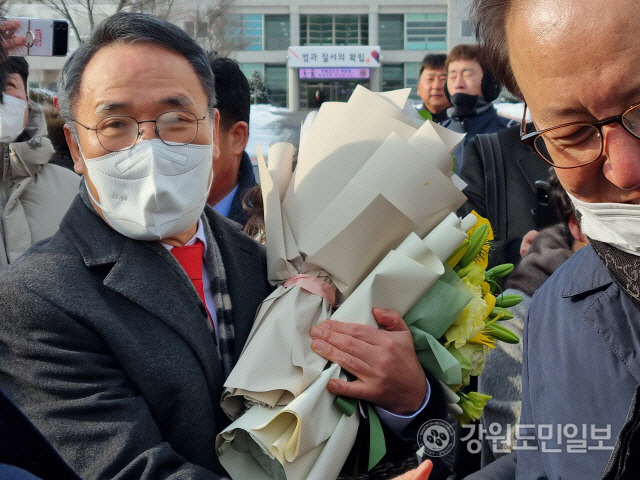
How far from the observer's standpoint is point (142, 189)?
6.41ft

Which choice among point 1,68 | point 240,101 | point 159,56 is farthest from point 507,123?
point 1,68

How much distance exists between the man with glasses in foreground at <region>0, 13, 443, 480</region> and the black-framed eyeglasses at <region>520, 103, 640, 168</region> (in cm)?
68

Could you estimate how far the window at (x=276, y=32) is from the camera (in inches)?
1828

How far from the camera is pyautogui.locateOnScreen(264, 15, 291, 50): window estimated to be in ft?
152

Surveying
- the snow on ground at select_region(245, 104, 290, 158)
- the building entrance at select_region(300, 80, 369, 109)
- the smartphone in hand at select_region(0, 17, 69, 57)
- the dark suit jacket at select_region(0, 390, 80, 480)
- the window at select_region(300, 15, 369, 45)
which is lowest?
the building entrance at select_region(300, 80, 369, 109)

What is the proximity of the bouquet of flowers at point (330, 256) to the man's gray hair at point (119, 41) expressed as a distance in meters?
0.42

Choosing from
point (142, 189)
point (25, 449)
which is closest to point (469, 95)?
point (142, 189)

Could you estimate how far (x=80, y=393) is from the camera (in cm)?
173

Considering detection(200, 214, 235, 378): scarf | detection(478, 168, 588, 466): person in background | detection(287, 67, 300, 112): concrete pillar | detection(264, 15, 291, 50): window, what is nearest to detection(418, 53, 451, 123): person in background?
detection(478, 168, 588, 466): person in background

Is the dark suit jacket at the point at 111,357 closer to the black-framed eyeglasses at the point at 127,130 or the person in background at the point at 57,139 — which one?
the black-framed eyeglasses at the point at 127,130

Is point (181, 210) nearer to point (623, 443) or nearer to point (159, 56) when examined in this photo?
point (159, 56)

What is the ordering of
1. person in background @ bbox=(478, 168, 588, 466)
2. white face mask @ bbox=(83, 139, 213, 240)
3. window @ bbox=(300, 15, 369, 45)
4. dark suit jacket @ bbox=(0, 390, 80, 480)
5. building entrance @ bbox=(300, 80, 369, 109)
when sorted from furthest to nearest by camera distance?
window @ bbox=(300, 15, 369, 45) → building entrance @ bbox=(300, 80, 369, 109) → person in background @ bbox=(478, 168, 588, 466) → white face mask @ bbox=(83, 139, 213, 240) → dark suit jacket @ bbox=(0, 390, 80, 480)

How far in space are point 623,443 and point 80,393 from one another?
3.93 ft

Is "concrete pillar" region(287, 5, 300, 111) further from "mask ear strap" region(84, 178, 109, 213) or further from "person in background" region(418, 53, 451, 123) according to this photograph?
"mask ear strap" region(84, 178, 109, 213)
